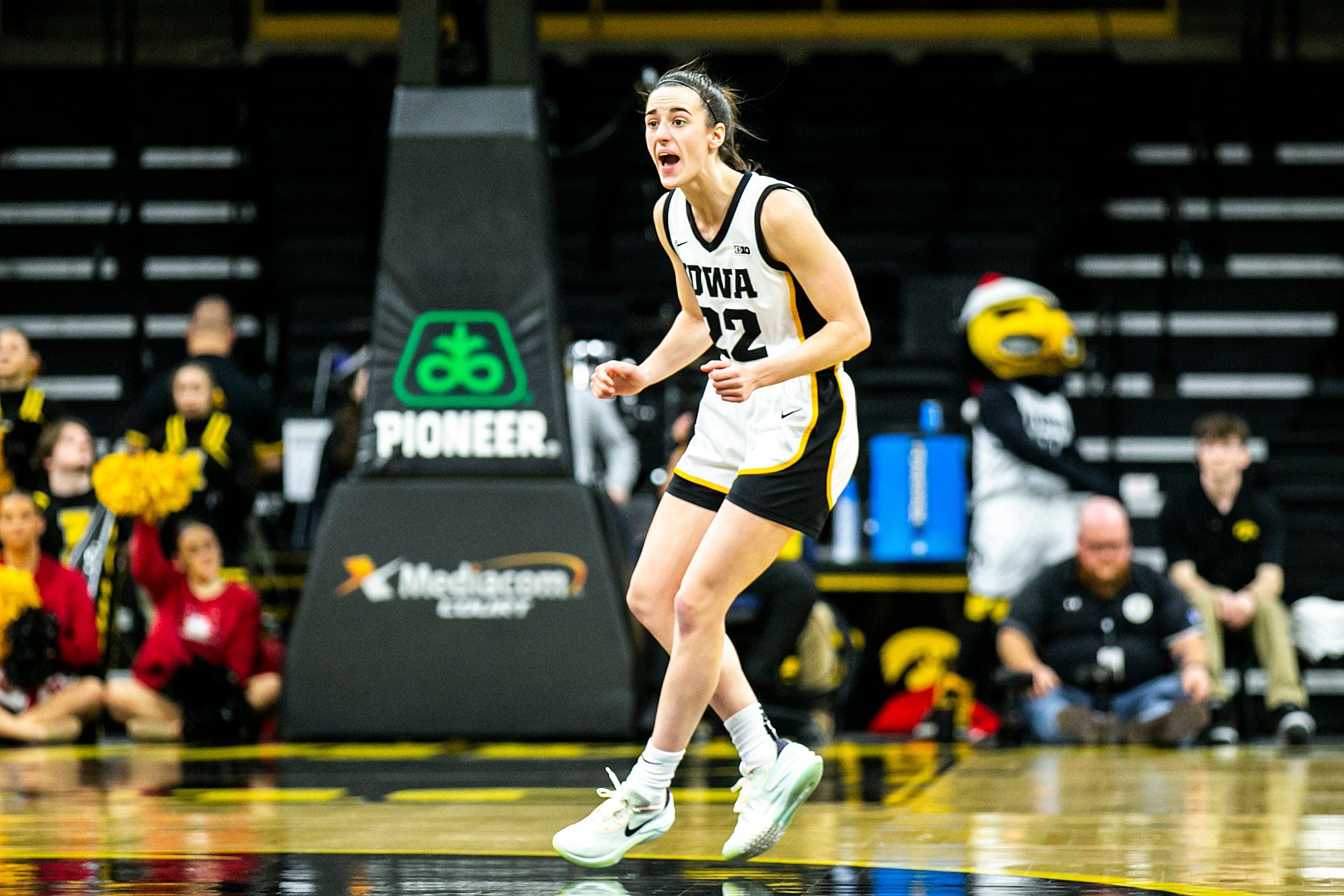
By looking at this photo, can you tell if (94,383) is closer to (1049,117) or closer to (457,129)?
(457,129)

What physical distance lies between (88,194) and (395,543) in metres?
6.55

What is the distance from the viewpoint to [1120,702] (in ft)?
25.9

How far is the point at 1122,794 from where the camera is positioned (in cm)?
580

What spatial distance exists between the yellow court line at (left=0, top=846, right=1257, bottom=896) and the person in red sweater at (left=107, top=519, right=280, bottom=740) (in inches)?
133

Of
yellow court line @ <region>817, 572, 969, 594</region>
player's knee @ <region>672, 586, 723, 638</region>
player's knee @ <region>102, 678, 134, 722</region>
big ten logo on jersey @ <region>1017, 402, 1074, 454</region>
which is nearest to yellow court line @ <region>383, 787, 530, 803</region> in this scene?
player's knee @ <region>672, 586, 723, 638</region>

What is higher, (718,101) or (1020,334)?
(718,101)

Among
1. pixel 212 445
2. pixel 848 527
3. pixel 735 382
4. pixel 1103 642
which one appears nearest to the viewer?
pixel 735 382

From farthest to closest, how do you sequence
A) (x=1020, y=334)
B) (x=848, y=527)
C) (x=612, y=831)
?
(x=848, y=527), (x=1020, y=334), (x=612, y=831)

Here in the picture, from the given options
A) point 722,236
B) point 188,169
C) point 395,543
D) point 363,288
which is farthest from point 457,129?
point 188,169

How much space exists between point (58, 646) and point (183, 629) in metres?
0.52

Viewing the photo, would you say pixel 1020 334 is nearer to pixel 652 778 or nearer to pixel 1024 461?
pixel 1024 461

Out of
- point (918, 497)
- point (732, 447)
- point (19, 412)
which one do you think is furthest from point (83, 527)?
point (732, 447)

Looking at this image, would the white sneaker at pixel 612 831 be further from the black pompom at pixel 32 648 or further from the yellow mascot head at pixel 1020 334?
the yellow mascot head at pixel 1020 334

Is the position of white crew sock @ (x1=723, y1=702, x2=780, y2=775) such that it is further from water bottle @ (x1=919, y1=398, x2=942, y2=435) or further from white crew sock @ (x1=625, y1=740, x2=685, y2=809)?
water bottle @ (x1=919, y1=398, x2=942, y2=435)
